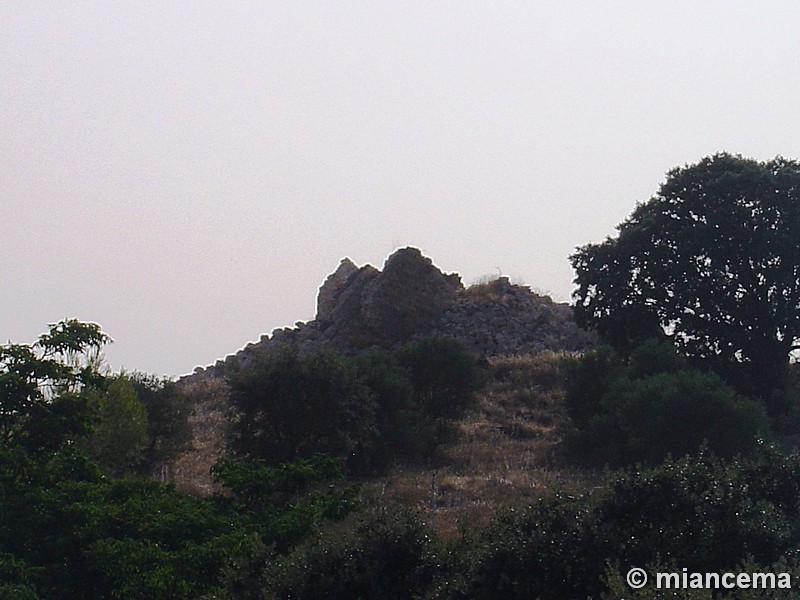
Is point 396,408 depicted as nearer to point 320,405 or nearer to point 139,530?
point 320,405

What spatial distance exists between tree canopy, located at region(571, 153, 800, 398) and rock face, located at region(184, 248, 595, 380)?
11.6 metres

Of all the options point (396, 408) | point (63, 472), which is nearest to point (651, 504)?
point (63, 472)

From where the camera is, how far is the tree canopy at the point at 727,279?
34062 millimetres

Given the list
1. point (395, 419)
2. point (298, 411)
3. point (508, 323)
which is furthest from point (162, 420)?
point (508, 323)

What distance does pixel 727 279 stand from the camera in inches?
1356

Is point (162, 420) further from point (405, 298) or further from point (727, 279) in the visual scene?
point (405, 298)

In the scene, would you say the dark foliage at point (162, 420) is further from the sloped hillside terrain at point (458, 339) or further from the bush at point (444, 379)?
the bush at point (444, 379)

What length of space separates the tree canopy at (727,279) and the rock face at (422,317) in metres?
11.6

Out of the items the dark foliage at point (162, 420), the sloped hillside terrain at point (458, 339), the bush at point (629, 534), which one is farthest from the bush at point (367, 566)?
the dark foliage at point (162, 420)

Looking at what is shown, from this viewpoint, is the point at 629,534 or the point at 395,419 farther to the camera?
the point at 395,419

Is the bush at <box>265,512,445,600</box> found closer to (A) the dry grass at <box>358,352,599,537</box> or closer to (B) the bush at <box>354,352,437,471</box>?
(A) the dry grass at <box>358,352,599,537</box>

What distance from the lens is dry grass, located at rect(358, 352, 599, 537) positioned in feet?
67.5

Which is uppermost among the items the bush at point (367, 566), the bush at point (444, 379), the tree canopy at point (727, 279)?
the tree canopy at point (727, 279)

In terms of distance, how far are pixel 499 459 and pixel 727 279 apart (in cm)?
1089
